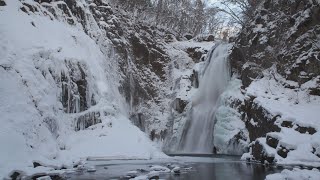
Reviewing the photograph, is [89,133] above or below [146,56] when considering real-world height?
below

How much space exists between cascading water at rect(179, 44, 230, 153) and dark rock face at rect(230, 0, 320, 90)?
1178 millimetres

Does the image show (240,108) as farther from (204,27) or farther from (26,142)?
(204,27)

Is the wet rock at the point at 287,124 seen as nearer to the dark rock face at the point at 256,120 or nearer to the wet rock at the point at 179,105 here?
the dark rock face at the point at 256,120

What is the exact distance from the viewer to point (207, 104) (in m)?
27.8

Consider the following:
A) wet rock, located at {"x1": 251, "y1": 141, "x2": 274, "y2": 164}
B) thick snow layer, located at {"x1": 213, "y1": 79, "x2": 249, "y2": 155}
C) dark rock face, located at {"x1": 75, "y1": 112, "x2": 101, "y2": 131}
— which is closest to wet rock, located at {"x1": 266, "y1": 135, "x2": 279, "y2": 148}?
wet rock, located at {"x1": 251, "y1": 141, "x2": 274, "y2": 164}

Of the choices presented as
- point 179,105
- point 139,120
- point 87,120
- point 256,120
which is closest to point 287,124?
point 256,120

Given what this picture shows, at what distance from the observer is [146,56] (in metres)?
32.6

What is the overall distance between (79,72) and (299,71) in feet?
42.2

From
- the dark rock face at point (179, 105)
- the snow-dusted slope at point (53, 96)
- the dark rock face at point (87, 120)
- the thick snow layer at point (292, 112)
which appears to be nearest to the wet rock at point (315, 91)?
the thick snow layer at point (292, 112)

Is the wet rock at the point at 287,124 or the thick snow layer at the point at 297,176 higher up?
the wet rock at the point at 287,124

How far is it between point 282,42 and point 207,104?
22.7 feet

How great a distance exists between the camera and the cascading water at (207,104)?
26.0 m

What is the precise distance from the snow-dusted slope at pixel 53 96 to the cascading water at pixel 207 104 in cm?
573

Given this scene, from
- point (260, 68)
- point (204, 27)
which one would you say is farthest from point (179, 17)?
point (260, 68)
